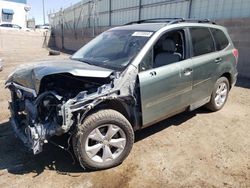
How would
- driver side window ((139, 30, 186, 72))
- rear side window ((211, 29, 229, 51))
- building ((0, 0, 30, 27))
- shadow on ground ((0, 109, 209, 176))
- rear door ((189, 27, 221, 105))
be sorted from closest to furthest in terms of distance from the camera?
shadow on ground ((0, 109, 209, 176))
driver side window ((139, 30, 186, 72))
rear door ((189, 27, 221, 105))
rear side window ((211, 29, 229, 51))
building ((0, 0, 30, 27))

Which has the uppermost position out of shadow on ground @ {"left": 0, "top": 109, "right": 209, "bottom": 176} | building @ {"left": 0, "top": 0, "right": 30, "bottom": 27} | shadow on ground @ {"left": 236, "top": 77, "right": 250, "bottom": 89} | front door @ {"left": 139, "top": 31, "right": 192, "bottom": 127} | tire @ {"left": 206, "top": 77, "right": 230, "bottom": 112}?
building @ {"left": 0, "top": 0, "right": 30, "bottom": 27}

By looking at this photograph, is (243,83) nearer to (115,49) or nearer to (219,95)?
(219,95)

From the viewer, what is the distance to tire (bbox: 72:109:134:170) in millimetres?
3287

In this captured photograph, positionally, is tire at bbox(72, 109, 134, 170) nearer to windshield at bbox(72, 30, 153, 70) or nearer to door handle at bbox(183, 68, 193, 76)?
windshield at bbox(72, 30, 153, 70)

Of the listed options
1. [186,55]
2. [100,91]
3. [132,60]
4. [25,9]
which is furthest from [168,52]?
[25,9]

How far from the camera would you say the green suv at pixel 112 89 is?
3.29 meters

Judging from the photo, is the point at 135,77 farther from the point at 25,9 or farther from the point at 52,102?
the point at 25,9

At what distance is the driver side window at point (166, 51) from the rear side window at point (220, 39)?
1.15 m

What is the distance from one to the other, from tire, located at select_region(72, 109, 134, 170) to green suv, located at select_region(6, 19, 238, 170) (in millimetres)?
11

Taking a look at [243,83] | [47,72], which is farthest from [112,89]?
[243,83]

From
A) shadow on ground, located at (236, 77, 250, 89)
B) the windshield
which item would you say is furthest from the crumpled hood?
shadow on ground, located at (236, 77, 250, 89)

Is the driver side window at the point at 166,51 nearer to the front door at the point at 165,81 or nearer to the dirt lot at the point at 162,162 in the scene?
the front door at the point at 165,81

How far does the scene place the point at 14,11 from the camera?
1986 inches

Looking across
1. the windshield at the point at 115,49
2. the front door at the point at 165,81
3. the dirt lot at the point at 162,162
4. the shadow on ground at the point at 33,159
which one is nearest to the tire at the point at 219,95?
the dirt lot at the point at 162,162
